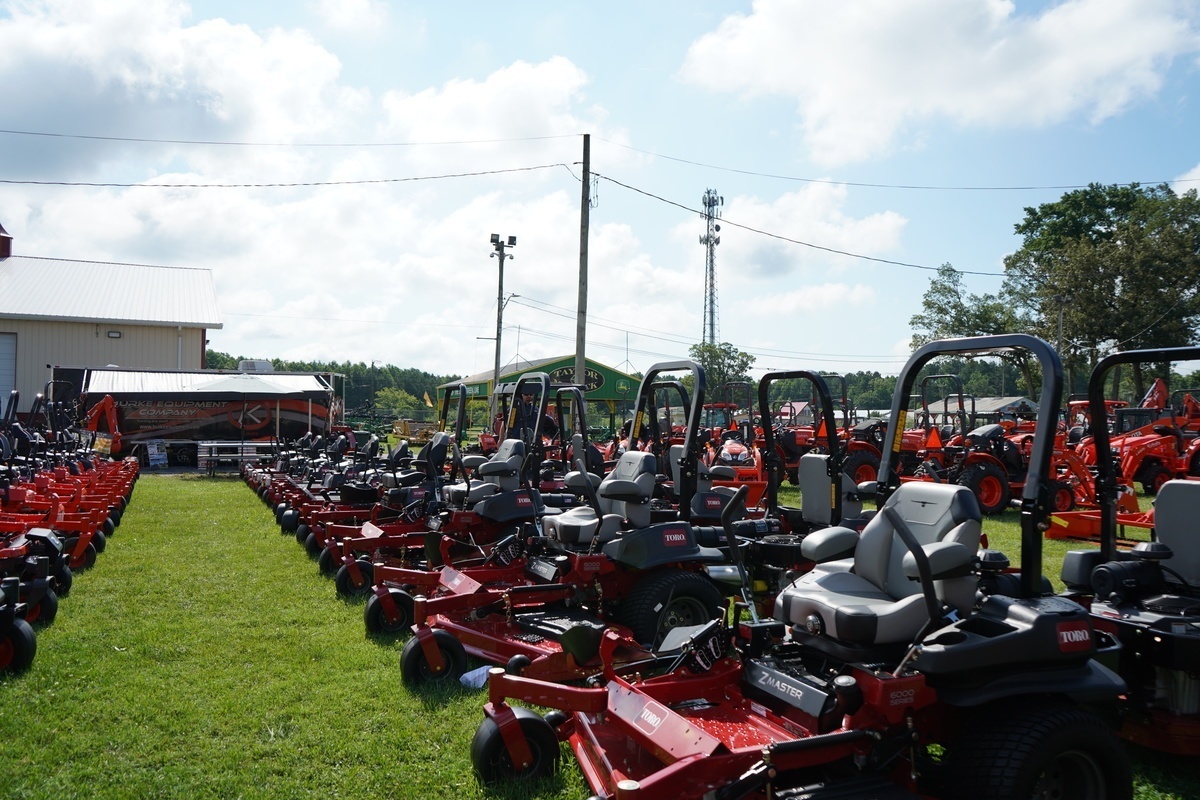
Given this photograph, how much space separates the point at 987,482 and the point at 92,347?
3143 centimetres

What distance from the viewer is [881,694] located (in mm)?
3572

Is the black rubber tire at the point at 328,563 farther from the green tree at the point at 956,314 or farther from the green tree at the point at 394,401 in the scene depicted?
the green tree at the point at 394,401

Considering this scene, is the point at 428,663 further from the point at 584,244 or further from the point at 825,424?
the point at 584,244

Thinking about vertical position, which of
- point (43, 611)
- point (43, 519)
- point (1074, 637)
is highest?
point (1074, 637)

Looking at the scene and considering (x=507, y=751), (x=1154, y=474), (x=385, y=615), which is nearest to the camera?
(x=507, y=751)

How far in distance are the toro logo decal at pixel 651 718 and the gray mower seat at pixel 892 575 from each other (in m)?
0.84

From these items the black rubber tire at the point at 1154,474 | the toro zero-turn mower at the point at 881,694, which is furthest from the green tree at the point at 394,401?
the toro zero-turn mower at the point at 881,694

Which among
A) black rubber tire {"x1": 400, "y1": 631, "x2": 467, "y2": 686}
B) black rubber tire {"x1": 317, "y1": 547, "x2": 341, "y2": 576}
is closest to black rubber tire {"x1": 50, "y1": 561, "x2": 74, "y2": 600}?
black rubber tire {"x1": 317, "y1": 547, "x2": 341, "y2": 576}

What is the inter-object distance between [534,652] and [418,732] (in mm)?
1079

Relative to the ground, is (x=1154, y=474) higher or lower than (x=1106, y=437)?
lower

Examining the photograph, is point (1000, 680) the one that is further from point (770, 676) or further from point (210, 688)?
point (210, 688)

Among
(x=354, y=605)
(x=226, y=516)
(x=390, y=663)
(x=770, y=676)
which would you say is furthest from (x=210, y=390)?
(x=770, y=676)

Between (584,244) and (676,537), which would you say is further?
(584,244)

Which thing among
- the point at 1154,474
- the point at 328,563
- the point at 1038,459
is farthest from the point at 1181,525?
the point at 1154,474
